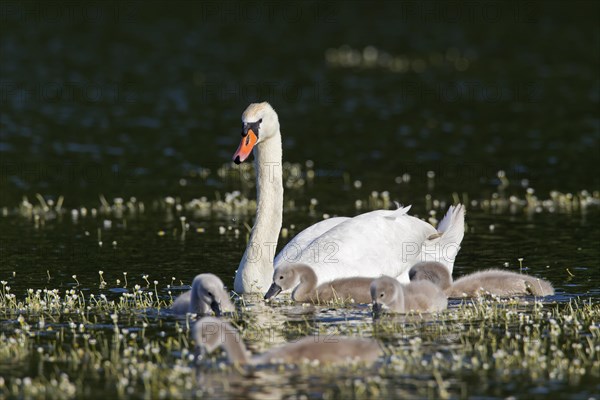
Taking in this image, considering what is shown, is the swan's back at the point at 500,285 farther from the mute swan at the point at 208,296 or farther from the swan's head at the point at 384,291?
the mute swan at the point at 208,296

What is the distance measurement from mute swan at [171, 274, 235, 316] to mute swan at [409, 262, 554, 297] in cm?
274

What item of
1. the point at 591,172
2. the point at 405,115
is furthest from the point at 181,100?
the point at 591,172

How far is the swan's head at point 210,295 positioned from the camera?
1400 cm

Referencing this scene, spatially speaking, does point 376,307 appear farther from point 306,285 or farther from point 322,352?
point 322,352

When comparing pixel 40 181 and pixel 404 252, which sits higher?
pixel 40 181

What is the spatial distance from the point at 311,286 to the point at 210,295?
179 cm

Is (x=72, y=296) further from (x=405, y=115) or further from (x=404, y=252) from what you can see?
(x=405, y=115)

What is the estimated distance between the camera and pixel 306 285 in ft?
50.4

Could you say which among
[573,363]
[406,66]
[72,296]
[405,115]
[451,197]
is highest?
[406,66]

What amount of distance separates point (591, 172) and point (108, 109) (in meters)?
16.6

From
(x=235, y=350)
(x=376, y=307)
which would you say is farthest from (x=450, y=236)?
(x=235, y=350)

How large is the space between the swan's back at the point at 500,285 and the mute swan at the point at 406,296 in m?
0.92

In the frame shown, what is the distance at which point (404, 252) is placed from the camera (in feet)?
55.7

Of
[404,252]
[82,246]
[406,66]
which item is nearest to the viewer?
[404,252]
